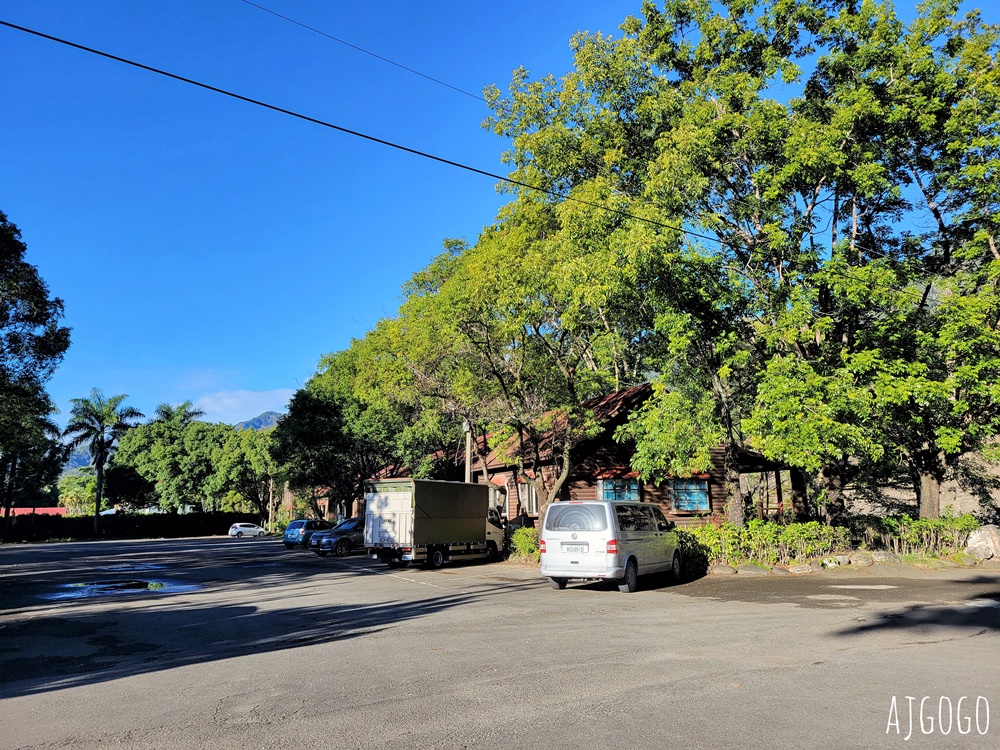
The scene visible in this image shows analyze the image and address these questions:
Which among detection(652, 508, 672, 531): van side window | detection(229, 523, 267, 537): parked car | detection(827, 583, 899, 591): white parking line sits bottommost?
detection(229, 523, 267, 537): parked car

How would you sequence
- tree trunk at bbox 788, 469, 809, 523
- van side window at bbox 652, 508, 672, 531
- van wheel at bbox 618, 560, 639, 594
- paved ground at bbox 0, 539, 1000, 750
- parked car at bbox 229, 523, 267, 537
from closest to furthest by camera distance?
paved ground at bbox 0, 539, 1000, 750
van wheel at bbox 618, 560, 639, 594
van side window at bbox 652, 508, 672, 531
tree trunk at bbox 788, 469, 809, 523
parked car at bbox 229, 523, 267, 537

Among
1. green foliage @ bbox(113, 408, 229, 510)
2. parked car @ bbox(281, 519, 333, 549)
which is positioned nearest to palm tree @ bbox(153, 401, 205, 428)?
green foliage @ bbox(113, 408, 229, 510)

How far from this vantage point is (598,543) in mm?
13555

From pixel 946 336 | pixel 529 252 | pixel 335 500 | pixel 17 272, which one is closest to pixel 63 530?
pixel 335 500

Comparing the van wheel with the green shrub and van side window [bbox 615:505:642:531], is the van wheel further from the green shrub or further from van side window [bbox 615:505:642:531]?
the green shrub

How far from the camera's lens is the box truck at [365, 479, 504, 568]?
2070cm

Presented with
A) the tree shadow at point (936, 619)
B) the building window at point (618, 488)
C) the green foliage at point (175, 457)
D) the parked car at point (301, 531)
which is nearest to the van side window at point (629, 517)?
the tree shadow at point (936, 619)

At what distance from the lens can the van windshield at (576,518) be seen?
536 inches

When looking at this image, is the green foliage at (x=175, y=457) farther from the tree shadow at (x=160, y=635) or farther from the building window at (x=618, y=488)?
the tree shadow at (x=160, y=635)

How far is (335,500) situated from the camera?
48.2 m

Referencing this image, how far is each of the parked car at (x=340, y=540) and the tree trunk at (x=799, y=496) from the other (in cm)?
1732

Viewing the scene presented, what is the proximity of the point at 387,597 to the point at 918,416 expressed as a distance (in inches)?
548

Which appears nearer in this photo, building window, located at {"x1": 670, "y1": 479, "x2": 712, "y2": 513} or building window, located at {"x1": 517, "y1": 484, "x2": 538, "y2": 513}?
building window, located at {"x1": 670, "y1": 479, "x2": 712, "y2": 513}

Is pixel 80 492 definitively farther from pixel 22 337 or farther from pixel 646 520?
pixel 646 520
